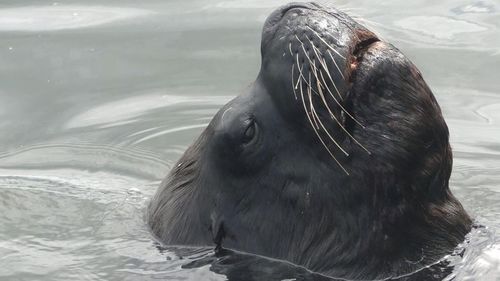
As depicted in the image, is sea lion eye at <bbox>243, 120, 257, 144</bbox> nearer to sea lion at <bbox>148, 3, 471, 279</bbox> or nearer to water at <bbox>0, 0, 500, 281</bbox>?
sea lion at <bbox>148, 3, 471, 279</bbox>

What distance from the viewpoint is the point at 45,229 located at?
6992 mm

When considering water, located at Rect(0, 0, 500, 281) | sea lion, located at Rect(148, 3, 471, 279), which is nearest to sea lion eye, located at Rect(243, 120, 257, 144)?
sea lion, located at Rect(148, 3, 471, 279)

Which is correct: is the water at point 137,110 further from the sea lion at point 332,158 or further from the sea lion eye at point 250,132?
the sea lion eye at point 250,132

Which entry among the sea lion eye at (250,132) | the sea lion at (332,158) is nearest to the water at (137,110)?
the sea lion at (332,158)

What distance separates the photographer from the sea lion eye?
5.77 metres

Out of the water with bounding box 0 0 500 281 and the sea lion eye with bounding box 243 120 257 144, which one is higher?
the sea lion eye with bounding box 243 120 257 144

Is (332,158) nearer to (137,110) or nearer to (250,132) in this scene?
(250,132)

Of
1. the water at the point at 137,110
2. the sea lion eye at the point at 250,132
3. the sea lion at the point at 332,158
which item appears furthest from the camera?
the water at the point at 137,110

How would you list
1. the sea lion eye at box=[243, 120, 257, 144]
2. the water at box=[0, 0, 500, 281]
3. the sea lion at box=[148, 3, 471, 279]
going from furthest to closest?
the water at box=[0, 0, 500, 281] → the sea lion eye at box=[243, 120, 257, 144] → the sea lion at box=[148, 3, 471, 279]

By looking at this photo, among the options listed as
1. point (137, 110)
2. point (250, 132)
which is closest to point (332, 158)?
point (250, 132)

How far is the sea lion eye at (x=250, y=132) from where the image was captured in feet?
18.9

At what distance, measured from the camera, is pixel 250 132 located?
5.78m

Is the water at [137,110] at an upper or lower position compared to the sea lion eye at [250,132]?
lower

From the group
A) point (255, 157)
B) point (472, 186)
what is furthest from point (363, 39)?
point (472, 186)
